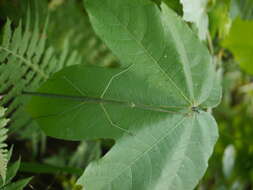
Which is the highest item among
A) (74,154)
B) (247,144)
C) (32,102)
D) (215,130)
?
(32,102)

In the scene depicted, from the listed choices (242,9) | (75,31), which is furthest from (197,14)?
(75,31)

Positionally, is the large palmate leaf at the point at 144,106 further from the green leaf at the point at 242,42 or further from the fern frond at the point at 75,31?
the fern frond at the point at 75,31

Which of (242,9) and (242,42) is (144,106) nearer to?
(242,42)

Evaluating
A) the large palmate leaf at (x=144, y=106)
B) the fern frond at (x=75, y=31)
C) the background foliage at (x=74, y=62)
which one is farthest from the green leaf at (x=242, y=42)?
the fern frond at (x=75, y=31)

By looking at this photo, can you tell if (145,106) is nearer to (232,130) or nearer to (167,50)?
(167,50)

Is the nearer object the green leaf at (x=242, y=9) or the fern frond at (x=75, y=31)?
the green leaf at (x=242, y=9)

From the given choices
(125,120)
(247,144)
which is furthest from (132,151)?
(247,144)
